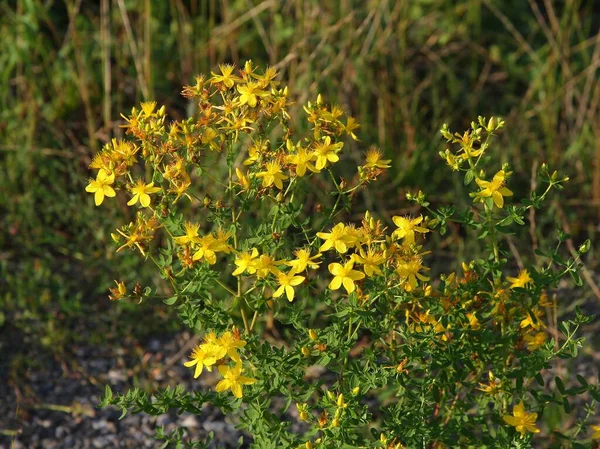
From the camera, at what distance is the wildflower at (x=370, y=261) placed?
1807mm

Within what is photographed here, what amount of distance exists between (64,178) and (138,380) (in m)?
1.14

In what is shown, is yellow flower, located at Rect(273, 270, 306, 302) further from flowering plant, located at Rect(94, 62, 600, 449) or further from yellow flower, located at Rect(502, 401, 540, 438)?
yellow flower, located at Rect(502, 401, 540, 438)

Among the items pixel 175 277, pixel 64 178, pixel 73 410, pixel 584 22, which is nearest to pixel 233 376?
pixel 175 277

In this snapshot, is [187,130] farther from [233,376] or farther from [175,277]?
Result: [233,376]

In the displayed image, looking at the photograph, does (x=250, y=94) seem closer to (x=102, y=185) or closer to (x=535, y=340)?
(x=102, y=185)

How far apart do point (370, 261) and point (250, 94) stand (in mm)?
433

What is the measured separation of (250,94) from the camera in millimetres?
1971

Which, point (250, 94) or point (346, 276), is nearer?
point (346, 276)

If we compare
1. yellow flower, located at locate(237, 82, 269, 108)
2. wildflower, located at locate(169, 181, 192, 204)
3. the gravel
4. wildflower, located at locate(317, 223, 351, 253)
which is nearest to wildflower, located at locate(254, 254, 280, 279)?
wildflower, located at locate(317, 223, 351, 253)

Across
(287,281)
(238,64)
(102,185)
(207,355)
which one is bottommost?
(238,64)

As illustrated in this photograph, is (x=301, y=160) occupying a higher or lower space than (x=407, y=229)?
higher

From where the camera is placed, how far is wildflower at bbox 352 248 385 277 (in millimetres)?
1807

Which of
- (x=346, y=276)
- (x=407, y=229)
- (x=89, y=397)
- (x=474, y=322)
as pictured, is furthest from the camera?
(x=89, y=397)

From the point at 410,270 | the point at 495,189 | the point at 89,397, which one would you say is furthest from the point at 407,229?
the point at 89,397
